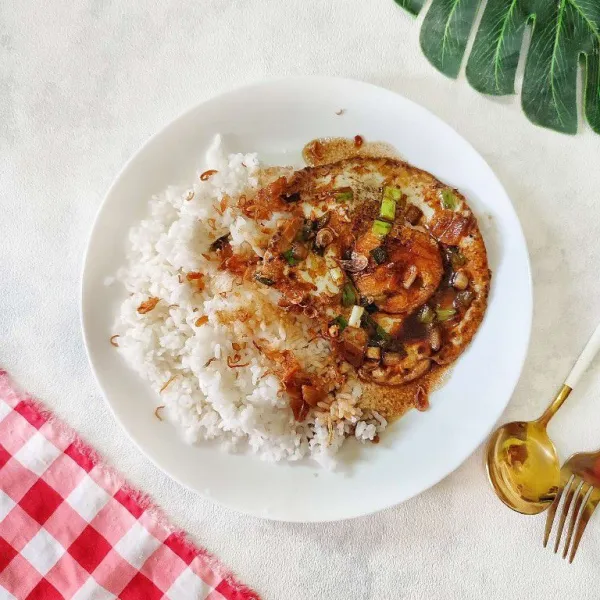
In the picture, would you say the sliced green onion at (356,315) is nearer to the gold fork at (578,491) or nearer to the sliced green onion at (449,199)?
the sliced green onion at (449,199)

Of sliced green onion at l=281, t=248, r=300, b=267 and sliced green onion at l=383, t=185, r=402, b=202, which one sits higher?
sliced green onion at l=383, t=185, r=402, b=202

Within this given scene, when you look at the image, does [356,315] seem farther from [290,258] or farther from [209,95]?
[209,95]

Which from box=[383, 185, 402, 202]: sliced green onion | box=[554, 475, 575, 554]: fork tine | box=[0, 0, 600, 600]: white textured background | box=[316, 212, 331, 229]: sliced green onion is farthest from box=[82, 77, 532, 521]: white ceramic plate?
box=[554, 475, 575, 554]: fork tine

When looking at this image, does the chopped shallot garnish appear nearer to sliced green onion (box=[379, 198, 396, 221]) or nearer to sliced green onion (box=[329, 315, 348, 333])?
sliced green onion (box=[329, 315, 348, 333])

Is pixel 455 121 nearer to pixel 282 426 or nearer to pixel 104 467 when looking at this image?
pixel 282 426

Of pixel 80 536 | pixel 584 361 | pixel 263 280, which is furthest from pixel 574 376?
pixel 80 536

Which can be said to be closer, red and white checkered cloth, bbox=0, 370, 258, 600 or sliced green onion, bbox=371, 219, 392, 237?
sliced green onion, bbox=371, 219, 392, 237

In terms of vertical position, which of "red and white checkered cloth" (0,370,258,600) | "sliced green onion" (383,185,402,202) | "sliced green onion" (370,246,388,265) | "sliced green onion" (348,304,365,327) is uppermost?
"sliced green onion" (383,185,402,202)

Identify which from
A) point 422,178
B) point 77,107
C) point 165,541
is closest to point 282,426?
point 165,541
